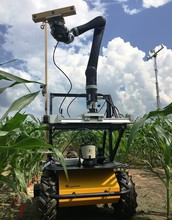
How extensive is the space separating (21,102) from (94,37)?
307 cm

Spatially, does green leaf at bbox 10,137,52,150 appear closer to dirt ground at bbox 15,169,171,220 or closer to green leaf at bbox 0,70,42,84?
green leaf at bbox 0,70,42,84

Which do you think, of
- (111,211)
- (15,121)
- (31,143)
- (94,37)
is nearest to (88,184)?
(111,211)

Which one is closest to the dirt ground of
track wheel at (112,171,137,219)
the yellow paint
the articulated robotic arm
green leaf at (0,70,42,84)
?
track wheel at (112,171,137,219)

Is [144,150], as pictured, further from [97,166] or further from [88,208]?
[97,166]

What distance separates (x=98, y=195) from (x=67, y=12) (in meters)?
2.28

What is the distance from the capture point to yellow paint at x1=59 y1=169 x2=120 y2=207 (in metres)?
3.22

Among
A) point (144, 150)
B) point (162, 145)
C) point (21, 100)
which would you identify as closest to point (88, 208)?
point (162, 145)

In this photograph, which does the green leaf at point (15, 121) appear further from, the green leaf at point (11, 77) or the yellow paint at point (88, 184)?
the yellow paint at point (88, 184)

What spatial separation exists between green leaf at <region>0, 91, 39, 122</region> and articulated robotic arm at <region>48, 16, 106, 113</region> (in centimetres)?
214

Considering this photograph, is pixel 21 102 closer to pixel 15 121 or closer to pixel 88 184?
pixel 15 121

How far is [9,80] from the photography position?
1.56 metres

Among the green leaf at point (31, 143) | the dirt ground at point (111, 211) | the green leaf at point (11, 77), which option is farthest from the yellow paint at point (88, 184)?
the green leaf at point (11, 77)

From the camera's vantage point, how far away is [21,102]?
5.21ft

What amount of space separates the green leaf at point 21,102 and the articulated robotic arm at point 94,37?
84.1 inches
